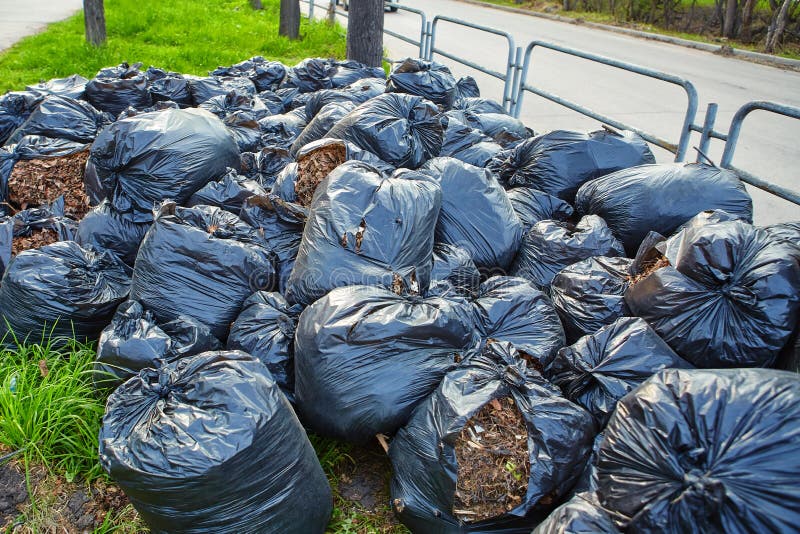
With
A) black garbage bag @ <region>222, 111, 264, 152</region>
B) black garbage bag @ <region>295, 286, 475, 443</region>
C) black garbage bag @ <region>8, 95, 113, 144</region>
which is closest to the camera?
black garbage bag @ <region>295, 286, 475, 443</region>

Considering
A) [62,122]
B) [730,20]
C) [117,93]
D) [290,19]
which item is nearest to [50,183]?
[62,122]

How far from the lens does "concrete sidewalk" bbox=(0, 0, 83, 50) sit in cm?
1070

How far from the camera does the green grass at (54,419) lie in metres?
2.19

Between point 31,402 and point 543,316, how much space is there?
1932 millimetres

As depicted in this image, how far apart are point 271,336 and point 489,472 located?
99cm

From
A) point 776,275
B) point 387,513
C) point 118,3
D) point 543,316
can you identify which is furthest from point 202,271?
point 118,3

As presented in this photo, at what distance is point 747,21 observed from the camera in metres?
14.1

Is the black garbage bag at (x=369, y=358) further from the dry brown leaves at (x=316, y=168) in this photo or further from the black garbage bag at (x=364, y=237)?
the dry brown leaves at (x=316, y=168)

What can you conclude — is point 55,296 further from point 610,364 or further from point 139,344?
point 610,364

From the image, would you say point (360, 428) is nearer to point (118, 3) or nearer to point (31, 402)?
point (31, 402)

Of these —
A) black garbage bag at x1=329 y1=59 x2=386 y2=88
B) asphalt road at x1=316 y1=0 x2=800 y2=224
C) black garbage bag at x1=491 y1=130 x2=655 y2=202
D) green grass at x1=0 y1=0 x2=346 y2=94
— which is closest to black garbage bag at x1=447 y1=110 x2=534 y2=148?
black garbage bag at x1=491 y1=130 x2=655 y2=202

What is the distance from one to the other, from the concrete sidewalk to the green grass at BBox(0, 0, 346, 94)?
44 centimetres

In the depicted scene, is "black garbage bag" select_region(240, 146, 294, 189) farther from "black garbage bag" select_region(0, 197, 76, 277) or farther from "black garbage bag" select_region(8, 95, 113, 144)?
"black garbage bag" select_region(8, 95, 113, 144)

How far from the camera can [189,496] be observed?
167cm
